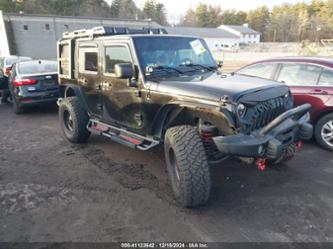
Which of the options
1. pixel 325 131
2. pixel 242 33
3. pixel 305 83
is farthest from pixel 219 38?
pixel 325 131

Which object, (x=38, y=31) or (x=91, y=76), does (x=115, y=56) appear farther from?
(x=38, y=31)

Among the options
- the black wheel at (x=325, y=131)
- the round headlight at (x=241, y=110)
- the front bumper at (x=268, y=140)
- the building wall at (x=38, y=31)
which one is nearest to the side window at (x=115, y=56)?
the round headlight at (x=241, y=110)

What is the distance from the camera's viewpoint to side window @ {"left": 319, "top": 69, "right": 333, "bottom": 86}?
5.18m

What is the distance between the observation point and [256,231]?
3.11m

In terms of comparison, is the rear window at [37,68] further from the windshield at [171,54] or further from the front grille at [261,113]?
the front grille at [261,113]

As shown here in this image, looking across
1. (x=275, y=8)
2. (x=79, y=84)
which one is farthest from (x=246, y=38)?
(x=79, y=84)

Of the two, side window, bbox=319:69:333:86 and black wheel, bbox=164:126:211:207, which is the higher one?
side window, bbox=319:69:333:86

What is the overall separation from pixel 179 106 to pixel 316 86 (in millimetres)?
3076

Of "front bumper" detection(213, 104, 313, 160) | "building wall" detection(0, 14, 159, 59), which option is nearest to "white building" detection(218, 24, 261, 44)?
"building wall" detection(0, 14, 159, 59)

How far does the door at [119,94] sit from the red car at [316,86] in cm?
316

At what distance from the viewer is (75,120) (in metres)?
5.64

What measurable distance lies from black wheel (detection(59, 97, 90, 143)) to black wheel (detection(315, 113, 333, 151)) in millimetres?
4373

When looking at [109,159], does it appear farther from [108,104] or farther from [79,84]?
[79,84]

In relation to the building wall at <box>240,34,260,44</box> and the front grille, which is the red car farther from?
the building wall at <box>240,34,260,44</box>
